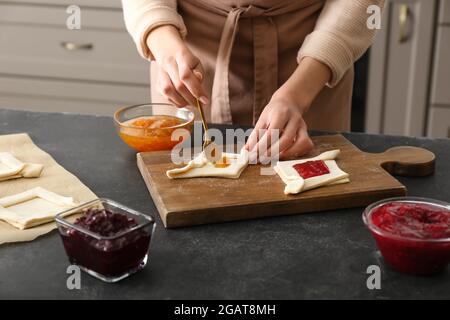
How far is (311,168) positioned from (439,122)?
66.7 inches

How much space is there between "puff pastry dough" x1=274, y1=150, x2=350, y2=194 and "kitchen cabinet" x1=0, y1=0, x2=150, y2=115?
5.73ft

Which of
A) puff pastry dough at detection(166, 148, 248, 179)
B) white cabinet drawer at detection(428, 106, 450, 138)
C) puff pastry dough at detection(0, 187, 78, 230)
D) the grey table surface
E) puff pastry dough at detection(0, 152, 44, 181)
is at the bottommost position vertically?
white cabinet drawer at detection(428, 106, 450, 138)

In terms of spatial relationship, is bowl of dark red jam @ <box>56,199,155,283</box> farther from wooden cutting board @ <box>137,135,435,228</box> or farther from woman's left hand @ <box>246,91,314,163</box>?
woman's left hand @ <box>246,91,314,163</box>

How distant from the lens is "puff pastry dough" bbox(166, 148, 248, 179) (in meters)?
1.35

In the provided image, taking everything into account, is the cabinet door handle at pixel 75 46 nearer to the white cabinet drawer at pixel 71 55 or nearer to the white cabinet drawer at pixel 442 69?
the white cabinet drawer at pixel 71 55

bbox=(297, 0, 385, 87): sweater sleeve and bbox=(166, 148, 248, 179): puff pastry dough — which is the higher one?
bbox=(297, 0, 385, 87): sweater sleeve

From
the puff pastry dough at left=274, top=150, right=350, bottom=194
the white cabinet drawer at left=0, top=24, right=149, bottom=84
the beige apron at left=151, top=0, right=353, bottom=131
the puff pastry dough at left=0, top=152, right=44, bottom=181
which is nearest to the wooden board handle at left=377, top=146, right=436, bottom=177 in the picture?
the puff pastry dough at left=274, top=150, right=350, bottom=194

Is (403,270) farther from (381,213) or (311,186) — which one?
(311,186)

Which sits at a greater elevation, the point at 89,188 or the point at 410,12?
the point at 410,12

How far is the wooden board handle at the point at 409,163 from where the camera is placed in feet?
4.71

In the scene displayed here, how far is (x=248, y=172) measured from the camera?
4.53ft

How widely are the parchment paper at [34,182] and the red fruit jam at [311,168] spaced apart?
0.39 meters

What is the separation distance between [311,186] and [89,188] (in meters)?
0.42
